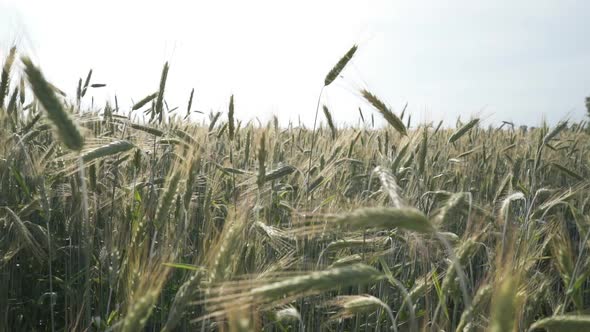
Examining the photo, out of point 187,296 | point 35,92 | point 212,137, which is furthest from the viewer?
point 212,137

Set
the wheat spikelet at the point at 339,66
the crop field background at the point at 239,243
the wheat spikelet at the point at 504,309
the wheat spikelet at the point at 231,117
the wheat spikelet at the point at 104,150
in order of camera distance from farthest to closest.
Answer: the wheat spikelet at the point at 231,117 < the wheat spikelet at the point at 339,66 < the wheat spikelet at the point at 104,150 < the crop field background at the point at 239,243 < the wheat spikelet at the point at 504,309

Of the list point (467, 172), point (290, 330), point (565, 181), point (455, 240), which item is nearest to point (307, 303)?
point (290, 330)

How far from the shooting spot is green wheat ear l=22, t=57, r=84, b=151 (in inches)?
53.0

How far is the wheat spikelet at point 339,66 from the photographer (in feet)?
8.08

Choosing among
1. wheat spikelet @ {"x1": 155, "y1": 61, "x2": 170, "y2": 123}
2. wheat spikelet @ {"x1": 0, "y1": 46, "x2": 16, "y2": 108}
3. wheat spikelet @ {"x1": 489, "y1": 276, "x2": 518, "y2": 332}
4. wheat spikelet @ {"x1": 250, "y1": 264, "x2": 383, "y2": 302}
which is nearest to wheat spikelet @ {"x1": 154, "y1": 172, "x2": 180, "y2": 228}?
wheat spikelet @ {"x1": 250, "y1": 264, "x2": 383, "y2": 302}

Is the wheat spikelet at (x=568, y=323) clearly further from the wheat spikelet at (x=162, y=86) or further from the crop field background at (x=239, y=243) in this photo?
the wheat spikelet at (x=162, y=86)

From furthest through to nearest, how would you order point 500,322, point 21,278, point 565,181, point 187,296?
point 565,181, point 21,278, point 187,296, point 500,322

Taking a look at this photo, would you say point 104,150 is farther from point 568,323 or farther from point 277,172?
point 568,323

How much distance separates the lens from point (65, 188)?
281cm

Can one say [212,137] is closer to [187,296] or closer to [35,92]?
[35,92]

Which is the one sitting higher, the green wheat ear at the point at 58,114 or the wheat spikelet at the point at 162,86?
the wheat spikelet at the point at 162,86

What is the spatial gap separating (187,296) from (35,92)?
0.70 meters

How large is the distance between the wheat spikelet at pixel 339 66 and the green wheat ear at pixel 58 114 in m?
1.31

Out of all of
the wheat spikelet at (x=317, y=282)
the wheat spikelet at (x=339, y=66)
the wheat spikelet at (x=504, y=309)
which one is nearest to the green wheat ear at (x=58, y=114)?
the wheat spikelet at (x=317, y=282)
